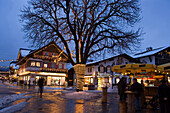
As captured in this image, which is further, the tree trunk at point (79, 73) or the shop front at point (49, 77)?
the shop front at point (49, 77)

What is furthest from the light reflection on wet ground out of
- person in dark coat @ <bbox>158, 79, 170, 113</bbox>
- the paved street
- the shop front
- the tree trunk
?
the shop front

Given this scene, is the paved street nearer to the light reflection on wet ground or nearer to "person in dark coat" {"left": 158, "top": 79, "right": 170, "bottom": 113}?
the light reflection on wet ground

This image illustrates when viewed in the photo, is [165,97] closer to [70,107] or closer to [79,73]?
[70,107]

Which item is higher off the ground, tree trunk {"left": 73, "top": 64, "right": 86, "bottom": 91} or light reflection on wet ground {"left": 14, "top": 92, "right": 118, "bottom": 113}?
tree trunk {"left": 73, "top": 64, "right": 86, "bottom": 91}

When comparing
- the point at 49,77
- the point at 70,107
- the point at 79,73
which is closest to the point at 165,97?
the point at 70,107

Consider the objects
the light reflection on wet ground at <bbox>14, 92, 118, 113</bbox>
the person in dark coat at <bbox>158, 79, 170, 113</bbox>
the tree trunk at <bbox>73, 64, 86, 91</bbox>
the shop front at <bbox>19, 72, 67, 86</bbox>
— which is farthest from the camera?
the shop front at <bbox>19, 72, 67, 86</bbox>

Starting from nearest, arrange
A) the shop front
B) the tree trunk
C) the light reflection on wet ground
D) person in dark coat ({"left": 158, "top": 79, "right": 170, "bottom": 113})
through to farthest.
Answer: person in dark coat ({"left": 158, "top": 79, "right": 170, "bottom": 113}), the light reflection on wet ground, the tree trunk, the shop front

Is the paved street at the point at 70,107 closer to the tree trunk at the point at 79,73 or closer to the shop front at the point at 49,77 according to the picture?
the tree trunk at the point at 79,73

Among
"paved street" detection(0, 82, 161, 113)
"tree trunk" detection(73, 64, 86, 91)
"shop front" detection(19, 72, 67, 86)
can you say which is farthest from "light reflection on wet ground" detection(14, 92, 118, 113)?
"shop front" detection(19, 72, 67, 86)

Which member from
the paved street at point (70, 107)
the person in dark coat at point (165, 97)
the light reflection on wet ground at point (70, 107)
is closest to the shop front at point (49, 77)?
the paved street at point (70, 107)

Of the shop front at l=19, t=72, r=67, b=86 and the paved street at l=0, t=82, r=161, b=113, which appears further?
the shop front at l=19, t=72, r=67, b=86

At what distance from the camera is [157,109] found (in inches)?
335

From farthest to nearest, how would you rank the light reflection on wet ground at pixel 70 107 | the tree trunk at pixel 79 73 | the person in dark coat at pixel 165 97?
the tree trunk at pixel 79 73, the light reflection on wet ground at pixel 70 107, the person in dark coat at pixel 165 97

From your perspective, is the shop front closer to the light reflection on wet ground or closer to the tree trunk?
the tree trunk
